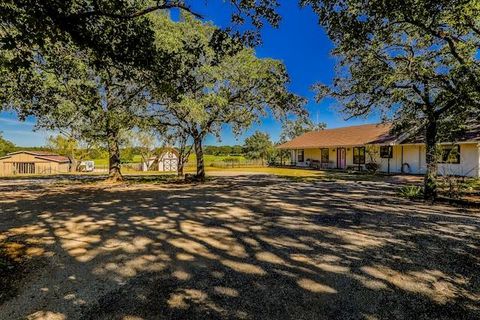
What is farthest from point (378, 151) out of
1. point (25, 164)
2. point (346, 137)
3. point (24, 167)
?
point (24, 167)

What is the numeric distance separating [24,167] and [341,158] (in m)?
47.3

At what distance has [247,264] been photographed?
5.43 meters

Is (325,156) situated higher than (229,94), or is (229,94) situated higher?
(229,94)

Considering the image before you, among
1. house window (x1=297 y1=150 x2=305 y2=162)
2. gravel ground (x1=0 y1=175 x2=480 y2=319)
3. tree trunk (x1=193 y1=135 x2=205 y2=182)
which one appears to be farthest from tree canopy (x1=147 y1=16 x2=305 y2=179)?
house window (x1=297 y1=150 x2=305 y2=162)

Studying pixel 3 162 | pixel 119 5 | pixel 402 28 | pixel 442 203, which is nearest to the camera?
pixel 119 5

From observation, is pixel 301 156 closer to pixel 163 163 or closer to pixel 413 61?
pixel 163 163

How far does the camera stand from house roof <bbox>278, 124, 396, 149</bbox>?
31.2 m

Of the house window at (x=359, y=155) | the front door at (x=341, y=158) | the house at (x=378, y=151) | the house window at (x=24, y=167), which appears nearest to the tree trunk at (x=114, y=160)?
the house at (x=378, y=151)

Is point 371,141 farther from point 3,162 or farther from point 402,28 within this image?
point 3,162

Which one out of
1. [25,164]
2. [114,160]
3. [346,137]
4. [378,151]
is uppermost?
[346,137]

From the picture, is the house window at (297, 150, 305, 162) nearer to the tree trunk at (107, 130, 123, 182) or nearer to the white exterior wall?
the white exterior wall

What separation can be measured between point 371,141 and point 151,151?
3300 cm

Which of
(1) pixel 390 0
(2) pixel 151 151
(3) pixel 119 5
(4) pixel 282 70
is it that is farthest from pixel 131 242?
(2) pixel 151 151

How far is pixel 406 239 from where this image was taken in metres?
6.85
